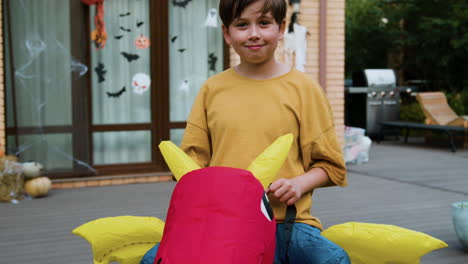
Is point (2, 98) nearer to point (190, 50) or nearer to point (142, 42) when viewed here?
point (142, 42)

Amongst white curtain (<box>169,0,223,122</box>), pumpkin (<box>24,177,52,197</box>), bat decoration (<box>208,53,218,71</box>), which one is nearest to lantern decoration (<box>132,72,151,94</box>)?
white curtain (<box>169,0,223,122</box>)

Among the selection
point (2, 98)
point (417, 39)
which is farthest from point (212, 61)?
point (417, 39)

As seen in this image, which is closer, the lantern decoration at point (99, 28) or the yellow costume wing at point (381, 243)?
the yellow costume wing at point (381, 243)

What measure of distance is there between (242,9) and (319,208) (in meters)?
4.67

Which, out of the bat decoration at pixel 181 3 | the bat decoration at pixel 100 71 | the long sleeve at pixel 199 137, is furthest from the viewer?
the bat decoration at pixel 181 3

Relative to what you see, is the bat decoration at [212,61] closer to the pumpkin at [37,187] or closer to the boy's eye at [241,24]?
the pumpkin at [37,187]

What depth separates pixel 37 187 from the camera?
6.98 metres

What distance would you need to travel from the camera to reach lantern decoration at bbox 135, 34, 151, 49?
8164 mm

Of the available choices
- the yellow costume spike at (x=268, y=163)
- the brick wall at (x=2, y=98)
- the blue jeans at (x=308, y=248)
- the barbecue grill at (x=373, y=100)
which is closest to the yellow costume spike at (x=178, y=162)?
the yellow costume spike at (x=268, y=163)

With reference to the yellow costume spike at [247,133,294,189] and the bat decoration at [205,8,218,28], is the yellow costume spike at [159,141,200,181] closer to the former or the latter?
the yellow costume spike at [247,133,294,189]

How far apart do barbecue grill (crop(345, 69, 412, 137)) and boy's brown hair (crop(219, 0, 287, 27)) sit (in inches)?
486

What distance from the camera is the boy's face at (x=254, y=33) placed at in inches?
79.4

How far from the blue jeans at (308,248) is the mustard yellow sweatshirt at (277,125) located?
0.06 metres

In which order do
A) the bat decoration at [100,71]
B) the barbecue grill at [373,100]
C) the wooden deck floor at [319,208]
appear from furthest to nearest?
the barbecue grill at [373,100] → the bat decoration at [100,71] → the wooden deck floor at [319,208]
